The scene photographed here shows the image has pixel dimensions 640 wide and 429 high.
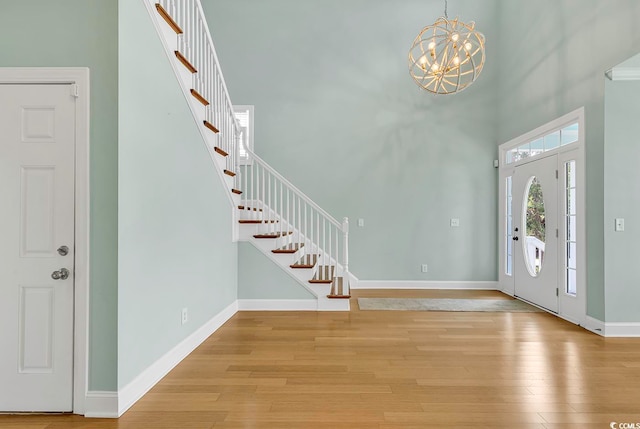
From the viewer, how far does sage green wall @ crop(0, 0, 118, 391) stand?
204cm

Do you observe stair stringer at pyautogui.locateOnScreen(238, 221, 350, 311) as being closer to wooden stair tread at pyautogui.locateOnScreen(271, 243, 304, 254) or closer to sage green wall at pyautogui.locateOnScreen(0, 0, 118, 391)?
wooden stair tread at pyautogui.locateOnScreen(271, 243, 304, 254)

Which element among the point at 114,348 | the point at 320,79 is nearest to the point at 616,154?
the point at 320,79

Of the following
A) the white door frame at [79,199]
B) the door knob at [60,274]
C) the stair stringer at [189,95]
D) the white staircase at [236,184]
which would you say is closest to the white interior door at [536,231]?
the white staircase at [236,184]

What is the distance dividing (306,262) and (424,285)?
2.49m

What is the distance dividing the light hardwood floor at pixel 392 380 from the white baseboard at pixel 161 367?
2.4 inches

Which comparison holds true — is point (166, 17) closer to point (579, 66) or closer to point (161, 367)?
point (161, 367)

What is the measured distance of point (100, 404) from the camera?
6.63 ft

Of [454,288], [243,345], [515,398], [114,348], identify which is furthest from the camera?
[454,288]

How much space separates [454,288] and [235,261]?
152 inches

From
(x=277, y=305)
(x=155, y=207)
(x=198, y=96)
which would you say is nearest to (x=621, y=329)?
(x=277, y=305)

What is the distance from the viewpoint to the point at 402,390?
231 centimetres

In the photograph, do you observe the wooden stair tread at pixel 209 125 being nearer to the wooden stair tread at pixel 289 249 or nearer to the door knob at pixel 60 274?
the wooden stair tread at pixel 289 249

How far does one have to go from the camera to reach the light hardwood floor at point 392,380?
6.49ft

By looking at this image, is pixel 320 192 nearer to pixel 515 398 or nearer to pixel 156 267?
pixel 156 267
